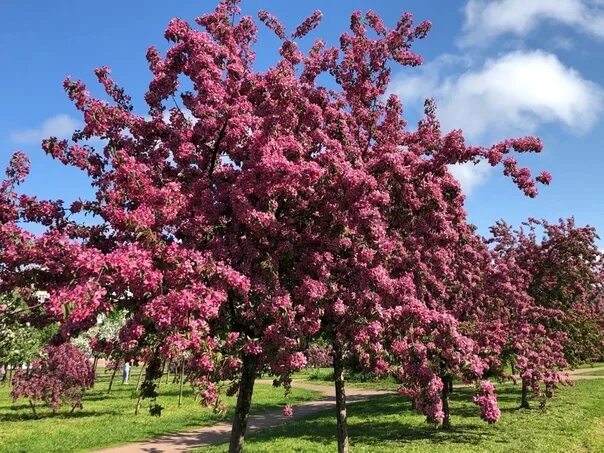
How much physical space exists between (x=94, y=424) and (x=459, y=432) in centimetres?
1651

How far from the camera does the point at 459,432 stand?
19.4 meters

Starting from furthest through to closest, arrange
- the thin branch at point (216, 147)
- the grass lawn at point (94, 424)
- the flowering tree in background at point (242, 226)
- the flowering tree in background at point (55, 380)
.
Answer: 1. the flowering tree in background at point (55, 380)
2. the grass lawn at point (94, 424)
3. the thin branch at point (216, 147)
4. the flowering tree in background at point (242, 226)

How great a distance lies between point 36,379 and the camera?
27203 millimetres

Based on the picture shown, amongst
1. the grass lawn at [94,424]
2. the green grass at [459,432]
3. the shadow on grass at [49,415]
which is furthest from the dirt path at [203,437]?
the shadow on grass at [49,415]

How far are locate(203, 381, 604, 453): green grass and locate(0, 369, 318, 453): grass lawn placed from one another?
483 centimetres

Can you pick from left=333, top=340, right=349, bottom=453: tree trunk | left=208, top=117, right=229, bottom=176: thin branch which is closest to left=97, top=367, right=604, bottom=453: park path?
left=333, top=340, right=349, bottom=453: tree trunk

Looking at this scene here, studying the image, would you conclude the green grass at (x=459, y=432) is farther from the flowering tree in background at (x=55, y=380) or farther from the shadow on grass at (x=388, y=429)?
the flowering tree in background at (x=55, y=380)

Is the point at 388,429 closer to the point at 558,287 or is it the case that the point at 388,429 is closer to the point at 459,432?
the point at 459,432

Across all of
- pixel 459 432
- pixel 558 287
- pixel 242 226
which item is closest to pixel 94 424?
pixel 459 432

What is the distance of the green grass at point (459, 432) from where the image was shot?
54.3ft

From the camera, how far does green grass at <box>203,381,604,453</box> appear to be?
652 inches

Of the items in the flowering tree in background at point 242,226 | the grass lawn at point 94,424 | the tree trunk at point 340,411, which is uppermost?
the flowering tree in background at point 242,226

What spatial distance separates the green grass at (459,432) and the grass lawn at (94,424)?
4.83m

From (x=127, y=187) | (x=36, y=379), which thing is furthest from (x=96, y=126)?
(x=36, y=379)
